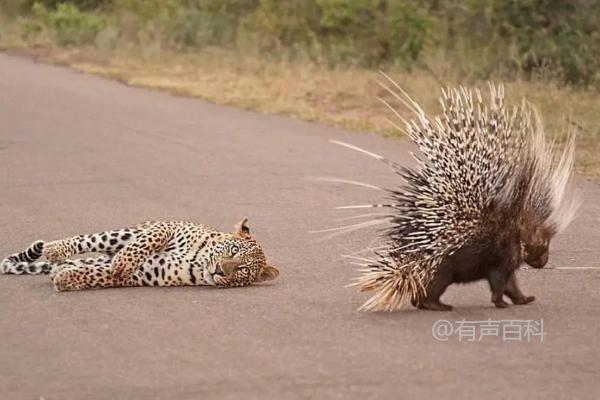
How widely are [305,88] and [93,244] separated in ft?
40.3

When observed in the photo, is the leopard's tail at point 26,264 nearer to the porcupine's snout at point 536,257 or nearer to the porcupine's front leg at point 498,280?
the porcupine's front leg at point 498,280

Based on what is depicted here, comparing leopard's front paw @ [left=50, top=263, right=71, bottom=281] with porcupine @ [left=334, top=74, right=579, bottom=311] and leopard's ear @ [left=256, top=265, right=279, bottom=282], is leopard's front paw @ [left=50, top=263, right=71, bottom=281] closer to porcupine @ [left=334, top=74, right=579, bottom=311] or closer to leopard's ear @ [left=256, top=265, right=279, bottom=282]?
leopard's ear @ [left=256, top=265, right=279, bottom=282]

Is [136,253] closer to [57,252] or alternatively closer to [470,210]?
[57,252]

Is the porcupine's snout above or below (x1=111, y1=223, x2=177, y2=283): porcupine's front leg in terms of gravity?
above

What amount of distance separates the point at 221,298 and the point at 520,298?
171 cm

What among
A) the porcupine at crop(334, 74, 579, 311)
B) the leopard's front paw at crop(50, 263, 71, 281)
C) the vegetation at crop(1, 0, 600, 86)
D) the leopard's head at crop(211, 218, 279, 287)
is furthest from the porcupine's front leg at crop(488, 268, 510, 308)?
the vegetation at crop(1, 0, 600, 86)

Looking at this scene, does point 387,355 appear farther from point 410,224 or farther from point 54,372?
point 54,372

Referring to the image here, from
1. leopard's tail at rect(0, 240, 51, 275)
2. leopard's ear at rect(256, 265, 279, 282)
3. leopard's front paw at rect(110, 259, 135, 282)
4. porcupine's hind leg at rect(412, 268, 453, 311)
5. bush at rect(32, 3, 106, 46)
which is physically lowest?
leopard's tail at rect(0, 240, 51, 275)

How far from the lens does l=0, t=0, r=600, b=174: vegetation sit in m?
19.9

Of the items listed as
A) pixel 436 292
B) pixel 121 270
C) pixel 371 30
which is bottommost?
pixel 121 270

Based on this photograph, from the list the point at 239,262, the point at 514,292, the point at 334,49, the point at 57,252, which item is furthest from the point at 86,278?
the point at 334,49

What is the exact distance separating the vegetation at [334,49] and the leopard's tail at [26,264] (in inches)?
258

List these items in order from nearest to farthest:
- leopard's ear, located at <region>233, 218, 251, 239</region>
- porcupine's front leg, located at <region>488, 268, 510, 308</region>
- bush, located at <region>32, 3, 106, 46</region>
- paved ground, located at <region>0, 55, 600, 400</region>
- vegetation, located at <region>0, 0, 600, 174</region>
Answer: paved ground, located at <region>0, 55, 600, 400</region>
porcupine's front leg, located at <region>488, 268, 510, 308</region>
leopard's ear, located at <region>233, 218, 251, 239</region>
vegetation, located at <region>0, 0, 600, 174</region>
bush, located at <region>32, 3, 106, 46</region>

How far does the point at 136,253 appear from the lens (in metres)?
8.73
